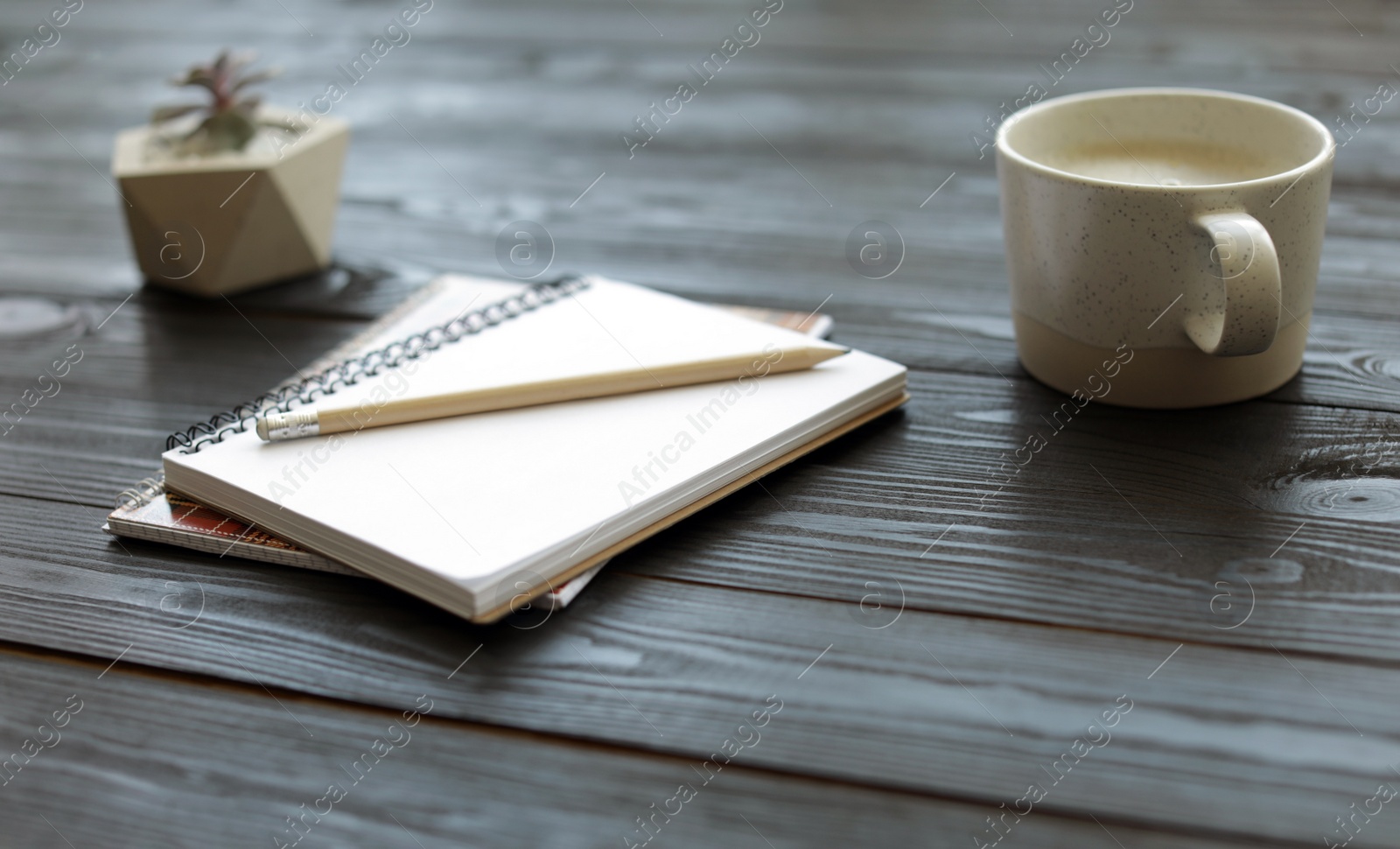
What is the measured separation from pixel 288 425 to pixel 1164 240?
0.42 metres

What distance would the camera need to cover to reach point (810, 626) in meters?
0.44

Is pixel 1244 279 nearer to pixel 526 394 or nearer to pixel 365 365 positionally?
pixel 526 394

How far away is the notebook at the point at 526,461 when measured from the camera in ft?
1.48

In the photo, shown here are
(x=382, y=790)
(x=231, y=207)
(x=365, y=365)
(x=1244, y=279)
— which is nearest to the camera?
(x=382, y=790)

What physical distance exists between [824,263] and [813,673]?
43 centimetres

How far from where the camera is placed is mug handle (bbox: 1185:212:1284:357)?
487 mm

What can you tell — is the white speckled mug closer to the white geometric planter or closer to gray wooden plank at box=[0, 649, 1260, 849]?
gray wooden plank at box=[0, 649, 1260, 849]

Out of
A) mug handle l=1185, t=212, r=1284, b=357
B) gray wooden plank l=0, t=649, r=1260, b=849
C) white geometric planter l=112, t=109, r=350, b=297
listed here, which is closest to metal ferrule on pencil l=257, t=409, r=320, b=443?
gray wooden plank l=0, t=649, r=1260, b=849

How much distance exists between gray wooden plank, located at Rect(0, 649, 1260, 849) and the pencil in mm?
136

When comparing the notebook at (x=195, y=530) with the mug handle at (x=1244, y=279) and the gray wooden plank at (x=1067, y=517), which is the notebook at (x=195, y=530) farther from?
the mug handle at (x=1244, y=279)

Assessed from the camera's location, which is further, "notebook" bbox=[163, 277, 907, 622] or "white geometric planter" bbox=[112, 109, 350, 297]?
"white geometric planter" bbox=[112, 109, 350, 297]

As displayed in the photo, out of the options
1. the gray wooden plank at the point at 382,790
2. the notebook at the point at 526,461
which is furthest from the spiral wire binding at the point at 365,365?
the gray wooden plank at the point at 382,790

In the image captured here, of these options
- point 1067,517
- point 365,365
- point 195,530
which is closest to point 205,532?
point 195,530

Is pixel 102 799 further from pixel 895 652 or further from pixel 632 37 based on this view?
pixel 632 37
